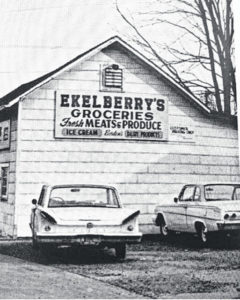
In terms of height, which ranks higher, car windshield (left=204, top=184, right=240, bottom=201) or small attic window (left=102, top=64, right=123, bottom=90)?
small attic window (left=102, top=64, right=123, bottom=90)

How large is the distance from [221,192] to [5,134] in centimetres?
542

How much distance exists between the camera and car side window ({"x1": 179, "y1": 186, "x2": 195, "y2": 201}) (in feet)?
35.8

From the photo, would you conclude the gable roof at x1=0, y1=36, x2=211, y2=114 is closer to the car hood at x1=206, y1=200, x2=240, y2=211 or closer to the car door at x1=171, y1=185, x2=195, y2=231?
the car door at x1=171, y1=185, x2=195, y2=231

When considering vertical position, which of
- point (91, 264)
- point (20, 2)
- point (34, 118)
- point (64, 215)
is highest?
point (20, 2)

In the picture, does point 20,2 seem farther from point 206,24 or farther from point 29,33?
point 206,24

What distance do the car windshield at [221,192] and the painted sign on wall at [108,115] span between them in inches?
103

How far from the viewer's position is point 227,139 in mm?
13258

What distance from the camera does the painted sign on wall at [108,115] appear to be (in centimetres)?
1217

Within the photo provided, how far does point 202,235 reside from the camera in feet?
33.1

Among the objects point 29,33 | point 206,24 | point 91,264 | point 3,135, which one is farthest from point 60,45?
point 3,135

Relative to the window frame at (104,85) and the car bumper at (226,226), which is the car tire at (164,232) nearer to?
the car bumper at (226,226)

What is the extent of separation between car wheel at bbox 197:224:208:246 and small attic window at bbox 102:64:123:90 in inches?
154

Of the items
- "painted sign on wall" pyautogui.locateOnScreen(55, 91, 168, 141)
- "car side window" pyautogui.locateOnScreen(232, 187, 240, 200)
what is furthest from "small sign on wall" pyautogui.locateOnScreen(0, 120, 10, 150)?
"car side window" pyautogui.locateOnScreen(232, 187, 240, 200)

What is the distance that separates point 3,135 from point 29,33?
569 centimetres
